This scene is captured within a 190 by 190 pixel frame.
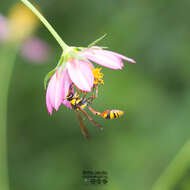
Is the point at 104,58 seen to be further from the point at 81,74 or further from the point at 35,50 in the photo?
the point at 35,50

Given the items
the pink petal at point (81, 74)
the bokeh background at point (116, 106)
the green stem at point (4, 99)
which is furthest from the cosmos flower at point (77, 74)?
the bokeh background at point (116, 106)

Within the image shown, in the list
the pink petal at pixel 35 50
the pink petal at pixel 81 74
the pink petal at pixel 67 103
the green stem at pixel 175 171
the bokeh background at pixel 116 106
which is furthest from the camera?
the pink petal at pixel 35 50

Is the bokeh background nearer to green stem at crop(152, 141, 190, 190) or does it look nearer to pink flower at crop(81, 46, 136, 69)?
green stem at crop(152, 141, 190, 190)

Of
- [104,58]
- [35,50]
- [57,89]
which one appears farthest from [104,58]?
[35,50]

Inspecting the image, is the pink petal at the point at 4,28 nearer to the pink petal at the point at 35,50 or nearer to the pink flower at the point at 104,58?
the pink petal at the point at 35,50

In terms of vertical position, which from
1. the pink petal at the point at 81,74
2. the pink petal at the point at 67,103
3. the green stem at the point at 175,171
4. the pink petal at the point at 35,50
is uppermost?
the pink petal at the point at 35,50

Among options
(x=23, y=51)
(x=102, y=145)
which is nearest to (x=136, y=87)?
(x=102, y=145)

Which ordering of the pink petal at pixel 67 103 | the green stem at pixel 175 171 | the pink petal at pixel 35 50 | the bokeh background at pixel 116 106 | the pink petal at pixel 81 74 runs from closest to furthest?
1. the pink petal at pixel 81 74
2. the pink petal at pixel 67 103
3. the green stem at pixel 175 171
4. the bokeh background at pixel 116 106
5. the pink petal at pixel 35 50
